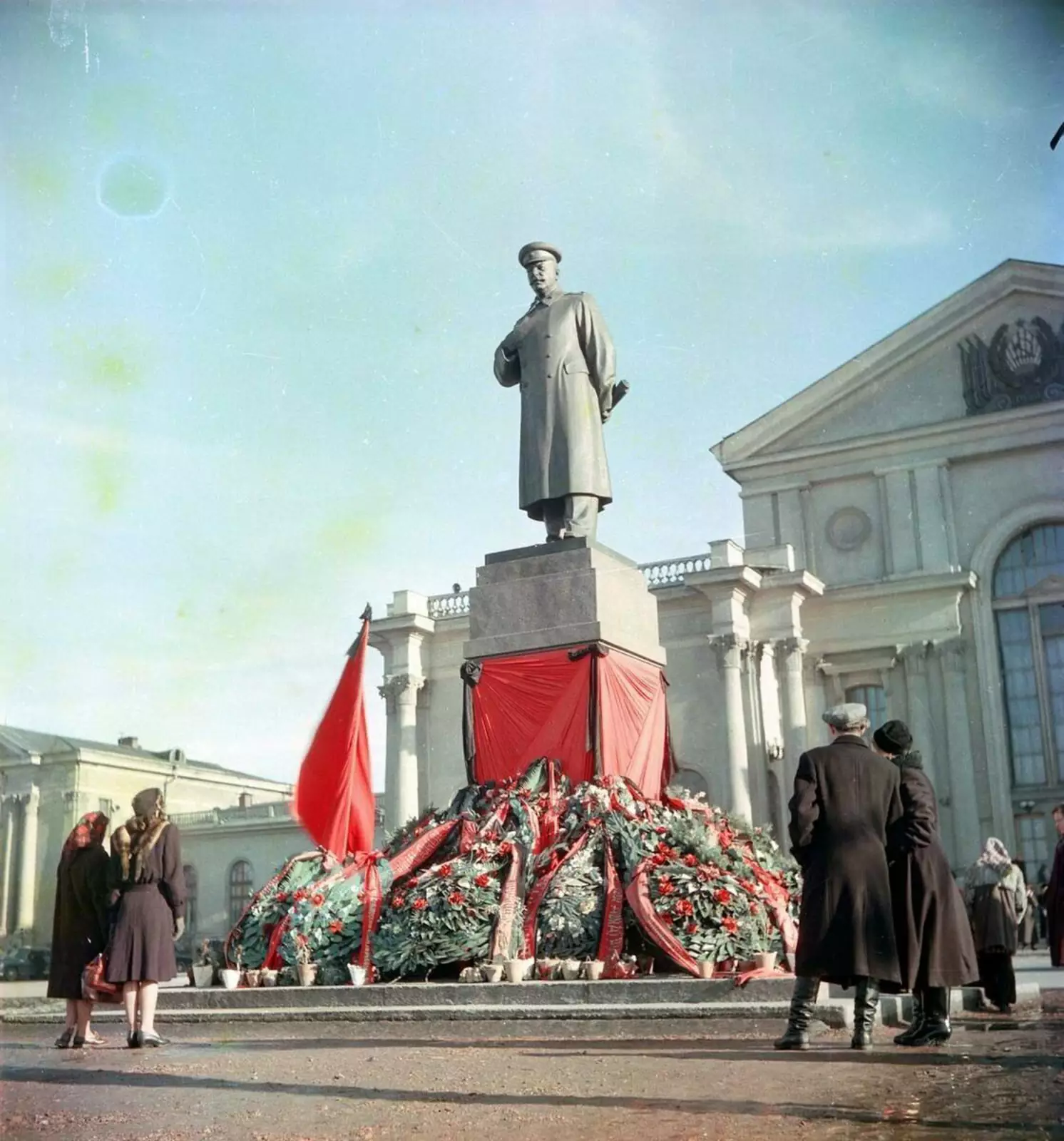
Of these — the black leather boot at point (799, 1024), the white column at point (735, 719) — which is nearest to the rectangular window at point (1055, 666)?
the white column at point (735, 719)

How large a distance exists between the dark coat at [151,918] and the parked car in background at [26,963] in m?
21.0

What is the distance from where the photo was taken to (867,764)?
6.63m

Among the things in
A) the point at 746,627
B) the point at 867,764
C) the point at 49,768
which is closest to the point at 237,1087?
the point at 867,764

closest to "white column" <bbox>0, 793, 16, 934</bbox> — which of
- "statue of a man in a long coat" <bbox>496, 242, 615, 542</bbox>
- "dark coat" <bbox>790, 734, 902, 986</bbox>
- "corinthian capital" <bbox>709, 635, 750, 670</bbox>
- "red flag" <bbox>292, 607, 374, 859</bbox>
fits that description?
"red flag" <bbox>292, 607, 374, 859</bbox>

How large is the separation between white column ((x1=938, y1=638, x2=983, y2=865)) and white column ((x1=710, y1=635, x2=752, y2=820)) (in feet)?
14.9

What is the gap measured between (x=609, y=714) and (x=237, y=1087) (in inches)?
244

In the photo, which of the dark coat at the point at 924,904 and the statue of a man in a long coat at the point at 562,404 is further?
the statue of a man in a long coat at the point at 562,404

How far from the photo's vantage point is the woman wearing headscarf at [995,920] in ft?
29.2

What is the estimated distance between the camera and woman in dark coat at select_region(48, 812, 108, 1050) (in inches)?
306

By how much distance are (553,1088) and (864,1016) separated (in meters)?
1.74

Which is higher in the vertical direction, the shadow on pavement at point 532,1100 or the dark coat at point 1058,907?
the dark coat at point 1058,907

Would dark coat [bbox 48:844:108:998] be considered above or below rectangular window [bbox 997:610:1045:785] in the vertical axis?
below

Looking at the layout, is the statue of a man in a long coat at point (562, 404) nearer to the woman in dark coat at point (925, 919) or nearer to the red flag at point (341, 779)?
the red flag at point (341, 779)

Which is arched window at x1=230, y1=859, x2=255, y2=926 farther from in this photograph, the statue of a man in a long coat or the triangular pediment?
the statue of a man in a long coat
